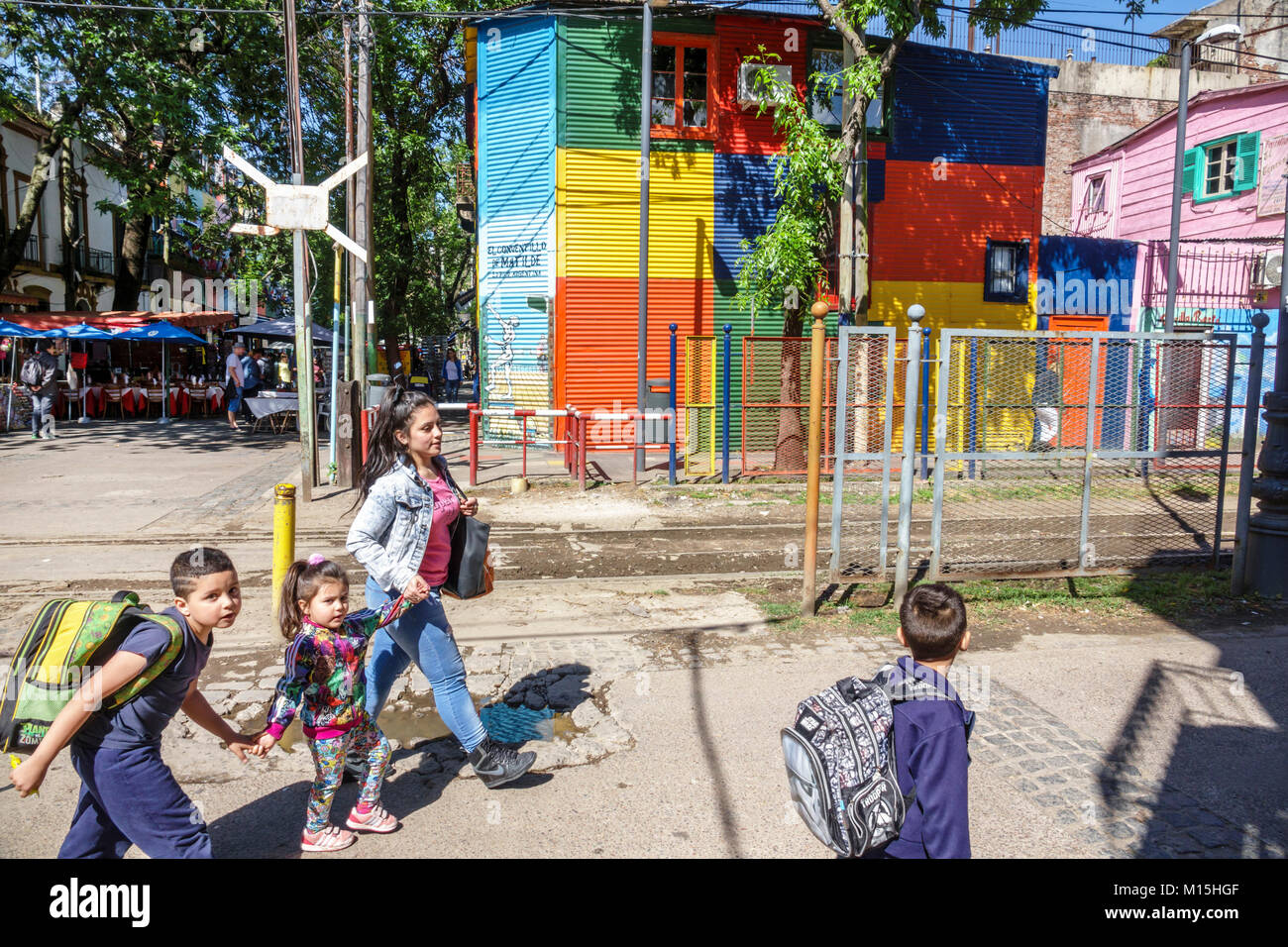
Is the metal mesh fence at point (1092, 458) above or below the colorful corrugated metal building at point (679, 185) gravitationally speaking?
below

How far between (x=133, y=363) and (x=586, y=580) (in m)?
25.6

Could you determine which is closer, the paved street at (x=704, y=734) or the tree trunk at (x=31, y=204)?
the paved street at (x=704, y=734)

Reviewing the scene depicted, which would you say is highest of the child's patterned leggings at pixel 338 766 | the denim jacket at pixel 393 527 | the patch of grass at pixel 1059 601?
the denim jacket at pixel 393 527

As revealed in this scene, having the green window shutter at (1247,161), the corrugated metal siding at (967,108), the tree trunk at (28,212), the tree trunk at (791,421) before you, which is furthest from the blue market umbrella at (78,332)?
the green window shutter at (1247,161)

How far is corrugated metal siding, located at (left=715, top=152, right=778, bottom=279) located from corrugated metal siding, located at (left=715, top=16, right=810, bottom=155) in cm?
26

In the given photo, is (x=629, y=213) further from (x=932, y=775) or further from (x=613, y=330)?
(x=932, y=775)

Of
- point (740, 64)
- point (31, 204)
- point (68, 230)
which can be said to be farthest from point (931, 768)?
point (68, 230)

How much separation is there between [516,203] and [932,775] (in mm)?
16829

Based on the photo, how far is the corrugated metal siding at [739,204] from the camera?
1805 centimetres

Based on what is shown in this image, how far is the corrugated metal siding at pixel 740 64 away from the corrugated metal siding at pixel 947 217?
8.28ft

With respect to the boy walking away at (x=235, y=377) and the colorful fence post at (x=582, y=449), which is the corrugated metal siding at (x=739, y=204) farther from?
the boy walking away at (x=235, y=377)

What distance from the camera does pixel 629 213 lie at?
58.3ft
